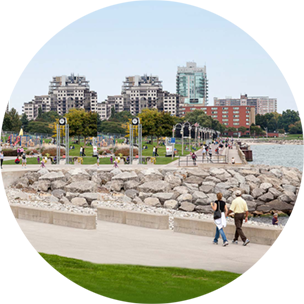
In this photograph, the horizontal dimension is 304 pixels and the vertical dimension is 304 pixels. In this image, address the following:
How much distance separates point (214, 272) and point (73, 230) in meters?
7.75

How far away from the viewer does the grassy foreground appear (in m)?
8.56

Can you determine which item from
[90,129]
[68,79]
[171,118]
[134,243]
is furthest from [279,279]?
[171,118]

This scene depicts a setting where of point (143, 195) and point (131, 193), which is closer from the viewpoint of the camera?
point (143, 195)

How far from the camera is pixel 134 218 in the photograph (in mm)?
19094

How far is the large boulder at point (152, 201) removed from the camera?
34.2 meters

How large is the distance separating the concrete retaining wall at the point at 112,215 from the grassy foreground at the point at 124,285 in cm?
747

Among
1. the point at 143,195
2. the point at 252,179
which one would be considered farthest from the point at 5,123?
the point at 143,195

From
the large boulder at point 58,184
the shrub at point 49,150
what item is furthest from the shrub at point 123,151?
the large boulder at point 58,184

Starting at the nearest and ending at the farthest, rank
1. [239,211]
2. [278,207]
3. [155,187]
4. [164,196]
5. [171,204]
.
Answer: [239,211]
[171,204]
[164,196]
[278,207]
[155,187]

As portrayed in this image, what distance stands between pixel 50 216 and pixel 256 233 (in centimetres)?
799

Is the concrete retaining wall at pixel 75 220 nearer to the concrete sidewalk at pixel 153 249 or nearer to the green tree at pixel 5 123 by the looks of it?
the concrete sidewalk at pixel 153 249

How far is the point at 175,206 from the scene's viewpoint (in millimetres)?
33625

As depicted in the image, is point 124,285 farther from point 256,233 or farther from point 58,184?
point 58,184

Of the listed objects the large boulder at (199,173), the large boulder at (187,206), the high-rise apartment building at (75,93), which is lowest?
the large boulder at (187,206)
